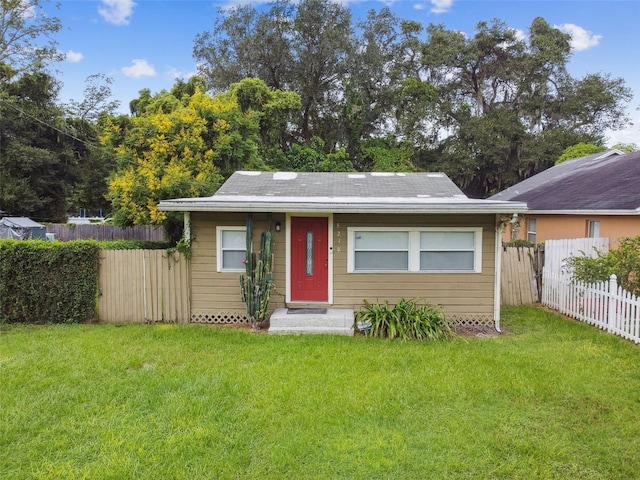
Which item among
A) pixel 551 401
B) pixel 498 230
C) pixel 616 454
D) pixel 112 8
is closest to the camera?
pixel 616 454

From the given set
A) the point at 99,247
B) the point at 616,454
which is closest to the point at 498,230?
the point at 616,454

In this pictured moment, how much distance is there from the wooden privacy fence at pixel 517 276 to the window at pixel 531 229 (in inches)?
217

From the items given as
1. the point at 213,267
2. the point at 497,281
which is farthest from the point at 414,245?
the point at 213,267

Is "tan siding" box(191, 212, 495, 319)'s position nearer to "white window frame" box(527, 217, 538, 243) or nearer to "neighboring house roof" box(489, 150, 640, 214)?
"neighboring house roof" box(489, 150, 640, 214)

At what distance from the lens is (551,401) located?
4.66m

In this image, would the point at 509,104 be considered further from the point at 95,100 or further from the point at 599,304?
the point at 95,100

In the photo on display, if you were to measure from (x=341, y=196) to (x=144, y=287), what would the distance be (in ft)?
15.3

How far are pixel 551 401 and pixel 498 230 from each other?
4.03 meters

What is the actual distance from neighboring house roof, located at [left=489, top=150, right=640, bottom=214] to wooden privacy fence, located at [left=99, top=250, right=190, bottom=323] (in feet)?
34.2

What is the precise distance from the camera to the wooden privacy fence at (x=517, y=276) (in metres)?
10.2

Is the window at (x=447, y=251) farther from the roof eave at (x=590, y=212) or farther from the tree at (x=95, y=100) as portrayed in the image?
the tree at (x=95, y=100)

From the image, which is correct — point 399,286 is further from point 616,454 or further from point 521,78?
point 521,78

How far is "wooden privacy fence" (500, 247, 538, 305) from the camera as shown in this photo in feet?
33.6

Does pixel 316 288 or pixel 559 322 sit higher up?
pixel 316 288
